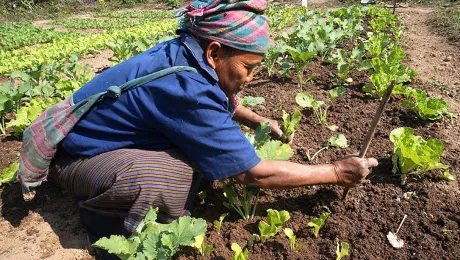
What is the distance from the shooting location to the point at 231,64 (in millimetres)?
1901

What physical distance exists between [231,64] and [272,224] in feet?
3.17

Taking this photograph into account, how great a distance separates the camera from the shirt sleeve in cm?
178

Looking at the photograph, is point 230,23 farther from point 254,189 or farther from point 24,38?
point 24,38

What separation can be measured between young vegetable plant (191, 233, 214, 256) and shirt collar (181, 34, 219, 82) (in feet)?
2.99

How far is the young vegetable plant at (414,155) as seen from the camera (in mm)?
2387

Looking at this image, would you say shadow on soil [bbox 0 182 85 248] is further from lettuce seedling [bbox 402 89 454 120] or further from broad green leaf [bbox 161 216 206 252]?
lettuce seedling [bbox 402 89 454 120]

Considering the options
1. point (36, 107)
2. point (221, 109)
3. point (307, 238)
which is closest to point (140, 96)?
point (221, 109)

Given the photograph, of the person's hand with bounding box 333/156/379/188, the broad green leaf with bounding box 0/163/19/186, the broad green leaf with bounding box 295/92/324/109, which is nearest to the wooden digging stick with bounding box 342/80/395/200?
the person's hand with bounding box 333/156/379/188

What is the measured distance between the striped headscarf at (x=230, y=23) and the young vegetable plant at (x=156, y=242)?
36.3 inches

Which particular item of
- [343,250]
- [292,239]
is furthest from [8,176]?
[343,250]

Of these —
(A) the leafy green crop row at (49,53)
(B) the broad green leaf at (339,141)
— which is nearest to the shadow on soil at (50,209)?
(B) the broad green leaf at (339,141)

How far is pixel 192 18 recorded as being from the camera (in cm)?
189

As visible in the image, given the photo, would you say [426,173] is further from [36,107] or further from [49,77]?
[49,77]

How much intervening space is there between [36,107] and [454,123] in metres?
4.16
